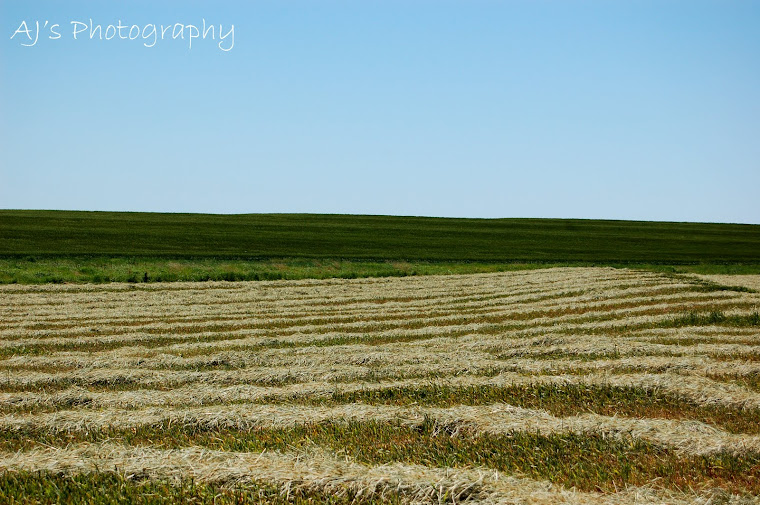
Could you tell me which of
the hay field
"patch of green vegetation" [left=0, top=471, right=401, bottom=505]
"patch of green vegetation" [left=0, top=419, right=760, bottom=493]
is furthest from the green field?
"patch of green vegetation" [left=0, top=471, right=401, bottom=505]

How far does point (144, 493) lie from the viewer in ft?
23.0

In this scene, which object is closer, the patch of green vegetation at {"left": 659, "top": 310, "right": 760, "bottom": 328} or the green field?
the patch of green vegetation at {"left": 659, "top": 310, "right": 760, "bottom": 328}

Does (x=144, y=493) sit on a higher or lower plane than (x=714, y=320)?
lower

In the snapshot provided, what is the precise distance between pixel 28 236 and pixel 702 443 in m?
63.9

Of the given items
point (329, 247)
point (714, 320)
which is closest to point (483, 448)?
point (714, 320)

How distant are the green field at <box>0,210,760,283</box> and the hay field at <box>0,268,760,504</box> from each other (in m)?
22.3

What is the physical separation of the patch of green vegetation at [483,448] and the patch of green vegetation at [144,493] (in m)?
1.16

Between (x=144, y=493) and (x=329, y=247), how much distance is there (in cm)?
5658

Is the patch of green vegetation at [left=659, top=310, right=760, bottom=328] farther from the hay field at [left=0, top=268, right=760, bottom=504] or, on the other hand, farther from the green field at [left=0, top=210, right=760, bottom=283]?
the green field at [left=0, top=210, right=760, bottom=283]

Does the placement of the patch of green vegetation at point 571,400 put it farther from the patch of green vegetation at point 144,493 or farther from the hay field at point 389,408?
the patch of green vegetation at point 144,493

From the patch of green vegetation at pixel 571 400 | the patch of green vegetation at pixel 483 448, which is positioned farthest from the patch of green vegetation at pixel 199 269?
the patch of green vegetation at pixel 483 448

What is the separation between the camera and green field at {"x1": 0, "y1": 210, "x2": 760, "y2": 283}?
151ft

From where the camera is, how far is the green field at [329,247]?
4588cm

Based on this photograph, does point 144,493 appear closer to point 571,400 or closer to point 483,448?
point 483,448
